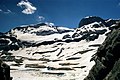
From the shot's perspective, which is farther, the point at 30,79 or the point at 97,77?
the point at 30,79

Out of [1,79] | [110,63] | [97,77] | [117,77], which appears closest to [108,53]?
[110,63]

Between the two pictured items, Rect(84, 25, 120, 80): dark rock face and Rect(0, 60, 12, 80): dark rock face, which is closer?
Rect(84, 25, 120, 80): dark rock face

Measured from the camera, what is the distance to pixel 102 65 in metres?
26.2

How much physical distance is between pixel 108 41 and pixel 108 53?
1862mm

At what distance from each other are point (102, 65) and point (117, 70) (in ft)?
14.2

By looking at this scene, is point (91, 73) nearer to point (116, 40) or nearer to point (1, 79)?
point (116, 40)

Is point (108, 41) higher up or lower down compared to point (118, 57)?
higher up

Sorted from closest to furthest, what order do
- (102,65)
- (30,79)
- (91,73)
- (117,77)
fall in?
(117,77) → (102,65) → (91,73) → (30,79)

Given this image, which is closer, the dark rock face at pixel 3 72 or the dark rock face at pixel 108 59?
the dark rock face at pixel 108 59

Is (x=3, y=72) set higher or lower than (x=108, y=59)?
lower

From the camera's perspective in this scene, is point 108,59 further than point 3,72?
No

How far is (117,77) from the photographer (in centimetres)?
2103

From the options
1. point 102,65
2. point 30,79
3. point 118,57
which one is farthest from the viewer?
point 30,79

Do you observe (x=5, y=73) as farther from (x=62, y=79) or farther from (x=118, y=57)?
(x=62, y=79)
